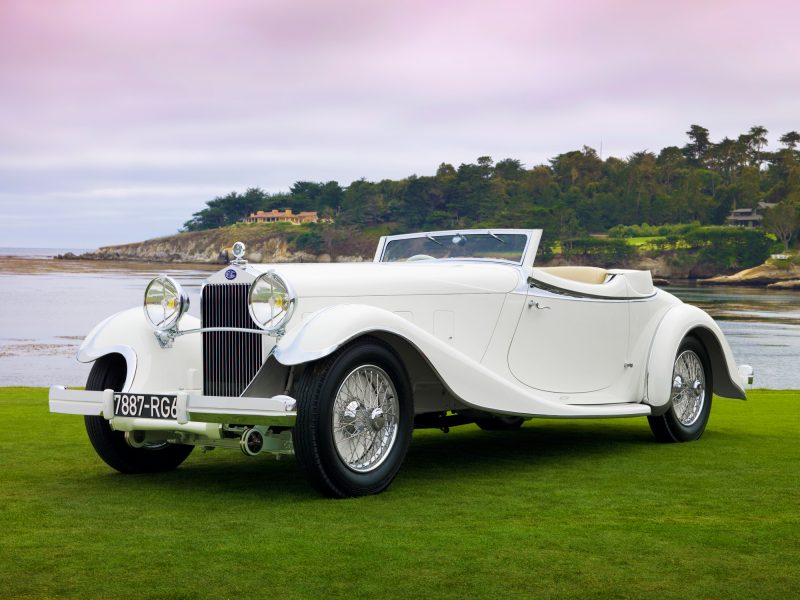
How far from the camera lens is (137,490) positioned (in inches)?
229

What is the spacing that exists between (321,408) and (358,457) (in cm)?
50

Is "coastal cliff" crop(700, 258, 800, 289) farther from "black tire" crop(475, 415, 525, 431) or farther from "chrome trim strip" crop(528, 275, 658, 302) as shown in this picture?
"chrome trim strip" crop(528, 275, 658, 302)

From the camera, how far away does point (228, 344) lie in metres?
5.95

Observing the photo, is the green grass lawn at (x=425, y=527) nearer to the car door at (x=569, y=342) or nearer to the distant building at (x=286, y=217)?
the car door at (x=569, y=342)

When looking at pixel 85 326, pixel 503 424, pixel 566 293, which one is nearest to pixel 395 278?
pixel 566 293

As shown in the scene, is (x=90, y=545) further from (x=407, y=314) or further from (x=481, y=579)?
(x=407, y=314)

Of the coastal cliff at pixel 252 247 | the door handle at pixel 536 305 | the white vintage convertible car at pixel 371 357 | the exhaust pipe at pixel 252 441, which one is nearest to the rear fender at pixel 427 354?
the white vintage convertible car at pixel 371 357

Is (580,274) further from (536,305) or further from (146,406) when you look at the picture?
(146,406)

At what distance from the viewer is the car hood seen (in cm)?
594

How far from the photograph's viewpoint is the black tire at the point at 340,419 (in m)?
5.29

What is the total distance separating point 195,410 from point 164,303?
3.82 ft

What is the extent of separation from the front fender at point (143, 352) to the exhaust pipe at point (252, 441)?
0.88m

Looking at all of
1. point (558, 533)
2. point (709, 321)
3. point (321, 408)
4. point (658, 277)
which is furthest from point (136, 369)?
point (658, 277)

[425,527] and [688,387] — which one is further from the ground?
[688,387]
